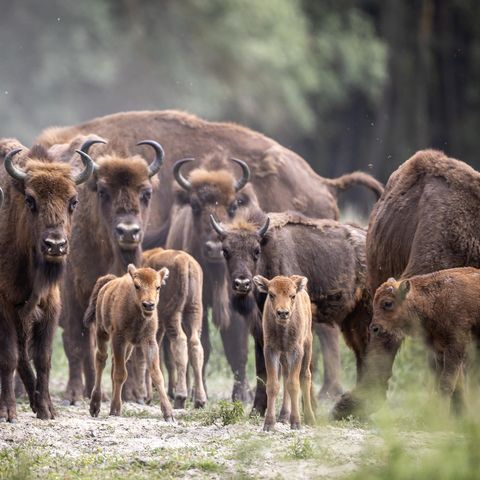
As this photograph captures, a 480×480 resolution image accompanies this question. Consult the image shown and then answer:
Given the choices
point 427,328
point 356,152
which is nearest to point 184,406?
point 427,328

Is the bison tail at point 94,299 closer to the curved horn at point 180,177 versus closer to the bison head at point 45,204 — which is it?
the bison head at point 45,204

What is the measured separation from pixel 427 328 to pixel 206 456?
6.86ft

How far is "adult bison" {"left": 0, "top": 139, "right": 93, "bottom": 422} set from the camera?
36.4 ft

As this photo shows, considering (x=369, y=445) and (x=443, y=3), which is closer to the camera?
(x=369, y=445)

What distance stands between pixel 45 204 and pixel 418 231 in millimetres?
2957

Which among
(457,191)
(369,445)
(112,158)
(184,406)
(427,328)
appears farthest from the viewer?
(112,158)

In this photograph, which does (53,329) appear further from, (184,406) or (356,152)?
(356,152)

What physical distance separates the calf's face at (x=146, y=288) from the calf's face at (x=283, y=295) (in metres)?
0.97

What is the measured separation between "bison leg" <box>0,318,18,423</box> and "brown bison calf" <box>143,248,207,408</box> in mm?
1732

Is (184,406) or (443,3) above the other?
(443,3)

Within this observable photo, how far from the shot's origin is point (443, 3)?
38656 millimetres

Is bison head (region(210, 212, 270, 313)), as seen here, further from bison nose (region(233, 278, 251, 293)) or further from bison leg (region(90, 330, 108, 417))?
bison leg (region(90, 330, 108, 417))

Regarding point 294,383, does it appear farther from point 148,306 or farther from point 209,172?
point 209,172

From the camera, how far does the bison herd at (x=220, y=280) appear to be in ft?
34.2
